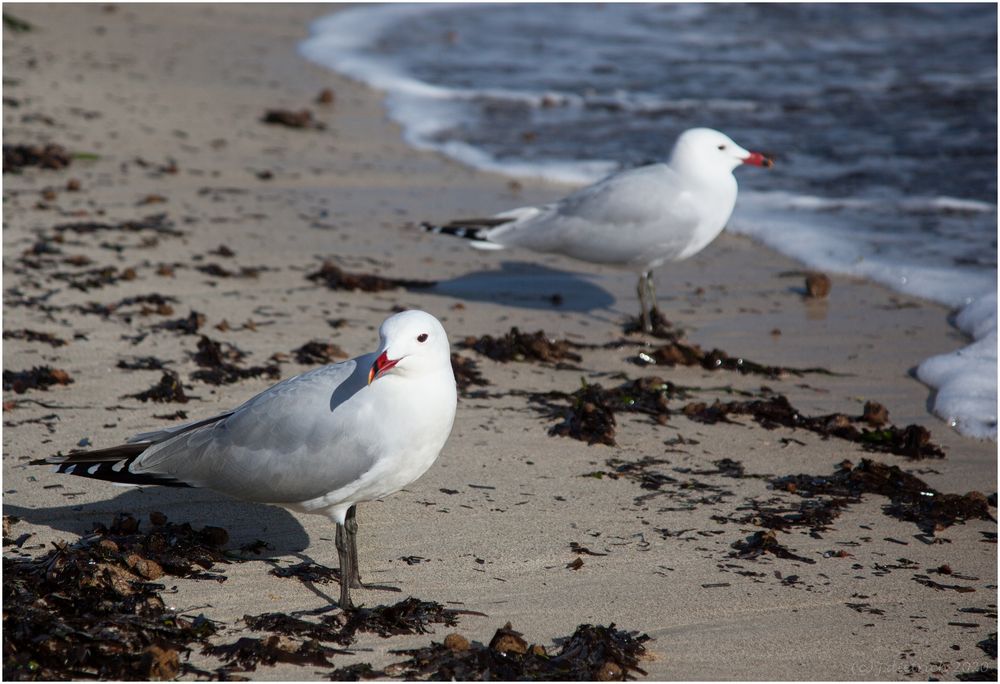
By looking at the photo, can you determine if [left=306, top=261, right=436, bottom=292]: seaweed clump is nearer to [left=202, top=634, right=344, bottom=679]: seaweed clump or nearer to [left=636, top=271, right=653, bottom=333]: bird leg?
[left=636, top=271, right=653, bottom=333]: bird leg

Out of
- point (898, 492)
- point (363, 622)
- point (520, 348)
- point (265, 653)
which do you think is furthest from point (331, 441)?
point (520, 348)

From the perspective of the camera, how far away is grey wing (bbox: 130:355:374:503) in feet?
11.9

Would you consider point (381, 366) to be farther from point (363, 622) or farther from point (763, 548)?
point (763, 548)

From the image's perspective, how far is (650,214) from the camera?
6859 millimetres

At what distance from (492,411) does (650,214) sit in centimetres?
212

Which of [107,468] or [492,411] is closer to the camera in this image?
[107,468]

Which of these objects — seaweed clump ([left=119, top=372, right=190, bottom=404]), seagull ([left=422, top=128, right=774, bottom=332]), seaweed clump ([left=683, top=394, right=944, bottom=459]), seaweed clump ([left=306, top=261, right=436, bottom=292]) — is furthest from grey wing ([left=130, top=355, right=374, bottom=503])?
seagull ([left=422, top=128, right=774, bottom=332])

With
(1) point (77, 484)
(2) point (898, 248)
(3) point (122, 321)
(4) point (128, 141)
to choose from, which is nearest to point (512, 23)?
(4) point (128, 141)

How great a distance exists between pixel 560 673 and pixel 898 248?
6.07 metres

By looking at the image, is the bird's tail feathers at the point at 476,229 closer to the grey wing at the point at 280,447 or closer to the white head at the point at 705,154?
the white head at the point at 705,154

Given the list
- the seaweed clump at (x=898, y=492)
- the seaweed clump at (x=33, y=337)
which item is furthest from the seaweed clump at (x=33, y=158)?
the seaweed clump at (x=898, y=492)

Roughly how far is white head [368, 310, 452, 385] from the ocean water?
3.16 meters

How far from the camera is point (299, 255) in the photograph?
24.5ft

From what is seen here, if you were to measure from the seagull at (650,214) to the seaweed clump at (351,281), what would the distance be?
2.58ft
